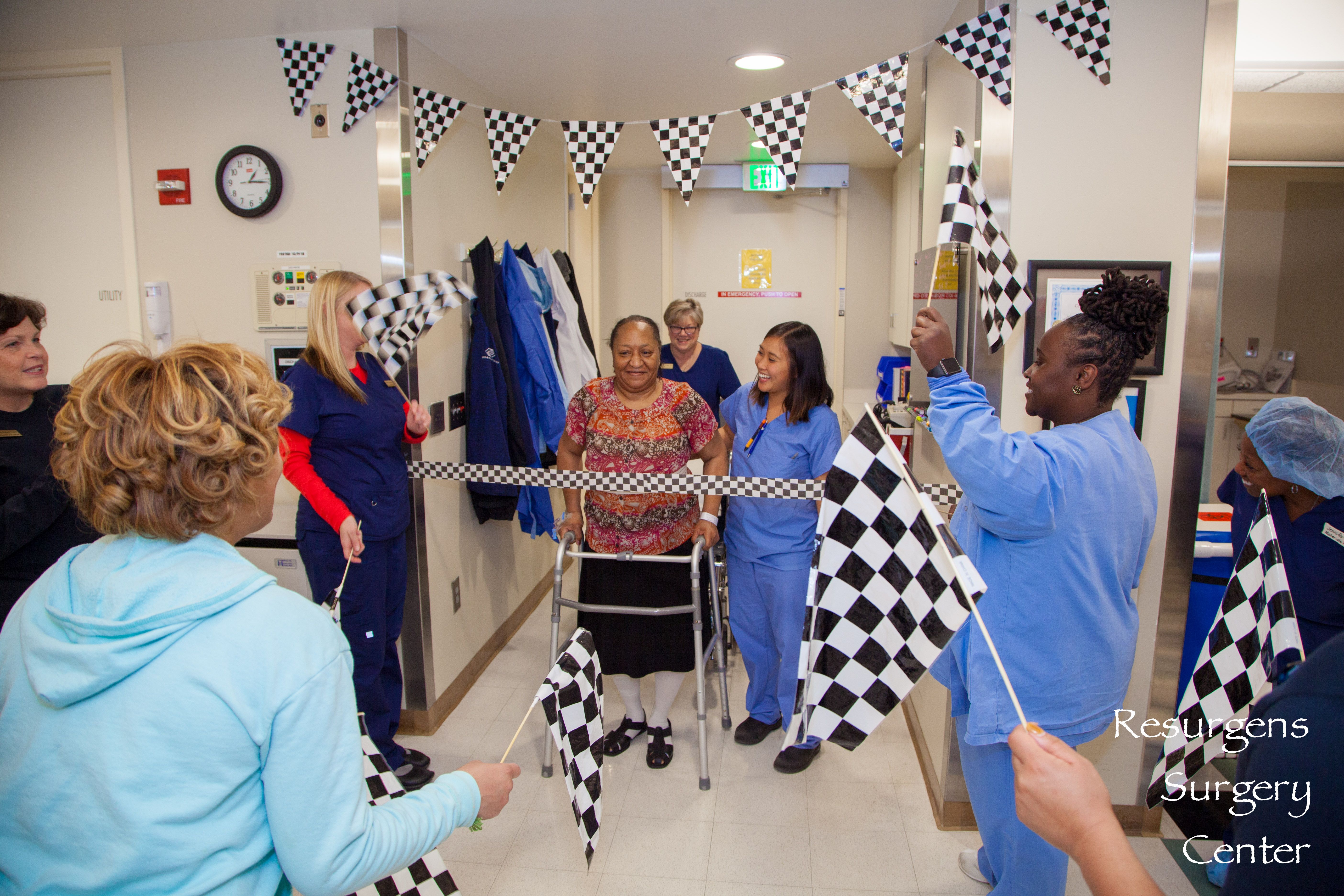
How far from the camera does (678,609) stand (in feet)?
8.11

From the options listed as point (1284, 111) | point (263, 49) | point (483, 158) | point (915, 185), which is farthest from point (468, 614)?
point (1284, 111)

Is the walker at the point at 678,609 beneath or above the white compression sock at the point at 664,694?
above

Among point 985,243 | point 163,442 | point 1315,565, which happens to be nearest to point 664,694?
point 985,243

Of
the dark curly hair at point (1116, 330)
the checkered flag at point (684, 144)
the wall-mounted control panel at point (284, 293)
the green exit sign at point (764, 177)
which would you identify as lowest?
the dark curly hair at point (1116, 330)

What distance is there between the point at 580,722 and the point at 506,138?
2.21m

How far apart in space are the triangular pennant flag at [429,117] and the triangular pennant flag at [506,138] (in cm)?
14

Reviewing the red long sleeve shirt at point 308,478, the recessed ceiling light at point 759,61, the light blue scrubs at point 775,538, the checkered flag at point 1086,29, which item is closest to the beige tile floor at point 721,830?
the light blue scrubs at point 775,538

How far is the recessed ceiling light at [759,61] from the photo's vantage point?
2.90 metres

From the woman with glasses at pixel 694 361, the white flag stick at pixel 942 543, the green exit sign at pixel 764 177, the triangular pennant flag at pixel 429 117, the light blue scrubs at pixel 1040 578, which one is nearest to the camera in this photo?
the white flag stick at pixel 942 543

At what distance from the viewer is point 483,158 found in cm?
327

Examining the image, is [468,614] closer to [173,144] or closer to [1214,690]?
[173,144]

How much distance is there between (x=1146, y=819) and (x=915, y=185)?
3.20m

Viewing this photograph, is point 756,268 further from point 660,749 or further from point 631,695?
point 660,749

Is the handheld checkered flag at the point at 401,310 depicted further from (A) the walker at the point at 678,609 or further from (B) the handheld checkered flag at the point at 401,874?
(B) the handheld checkered flag at the point at 401,874
